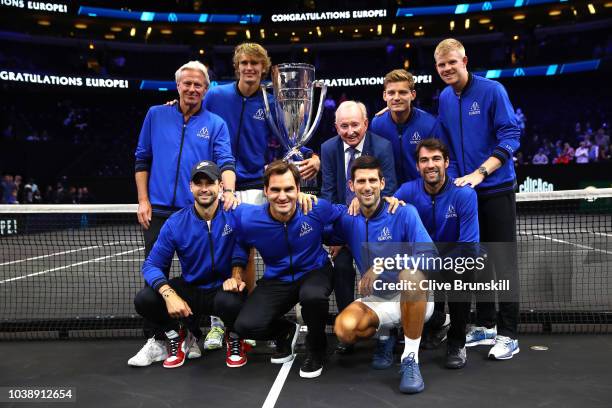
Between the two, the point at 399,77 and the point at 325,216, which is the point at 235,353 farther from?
the point at 399,77

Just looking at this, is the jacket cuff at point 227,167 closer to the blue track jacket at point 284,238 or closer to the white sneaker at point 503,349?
the blue track jacket at point 284,238

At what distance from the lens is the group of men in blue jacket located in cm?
430

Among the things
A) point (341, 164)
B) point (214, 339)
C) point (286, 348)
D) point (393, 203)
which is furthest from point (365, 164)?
point (214, 339)

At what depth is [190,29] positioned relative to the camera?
30594 millimetres

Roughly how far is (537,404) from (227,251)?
8.22ft

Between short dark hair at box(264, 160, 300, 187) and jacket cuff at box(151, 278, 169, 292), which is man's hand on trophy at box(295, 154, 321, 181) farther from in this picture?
jacket cuff at box(151, 278, 169, 292)

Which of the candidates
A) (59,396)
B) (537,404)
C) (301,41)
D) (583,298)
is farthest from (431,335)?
(301,41)

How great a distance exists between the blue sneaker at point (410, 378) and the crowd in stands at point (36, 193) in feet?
54.2

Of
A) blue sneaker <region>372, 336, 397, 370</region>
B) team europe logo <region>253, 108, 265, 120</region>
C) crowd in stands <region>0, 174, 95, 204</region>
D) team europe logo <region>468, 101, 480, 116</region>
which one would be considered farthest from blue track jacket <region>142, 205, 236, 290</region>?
crowd in stands <region>0, 174, 95, 204</region>

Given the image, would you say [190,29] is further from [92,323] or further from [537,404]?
[537,404]

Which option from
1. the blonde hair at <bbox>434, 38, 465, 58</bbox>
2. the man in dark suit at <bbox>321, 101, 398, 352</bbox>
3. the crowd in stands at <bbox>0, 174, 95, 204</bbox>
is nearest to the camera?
the blonde hair at <bbox>434, 38, 465, 58</bbox>

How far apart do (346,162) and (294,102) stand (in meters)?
0.66

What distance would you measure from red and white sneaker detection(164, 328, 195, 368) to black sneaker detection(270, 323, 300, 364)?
72 cm

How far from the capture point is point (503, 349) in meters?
4.51
